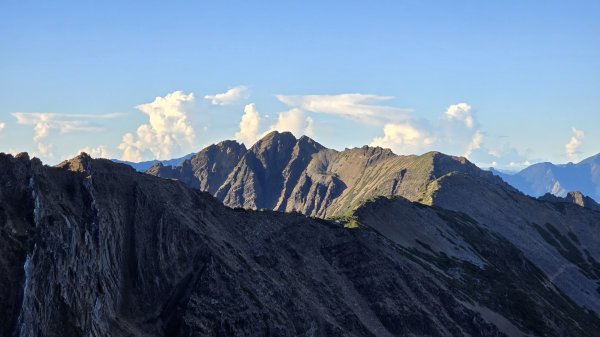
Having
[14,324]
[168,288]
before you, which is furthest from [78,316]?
[168,288]

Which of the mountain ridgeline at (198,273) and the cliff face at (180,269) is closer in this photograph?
the cliff face at (180,269)

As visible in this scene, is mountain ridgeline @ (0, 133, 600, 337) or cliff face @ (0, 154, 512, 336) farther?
mountain ridgeline @ (0, 133, 600, 337)

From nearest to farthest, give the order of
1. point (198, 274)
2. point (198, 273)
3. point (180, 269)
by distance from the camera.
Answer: point (198, 274)
point (198, 273)
point (180, 269)

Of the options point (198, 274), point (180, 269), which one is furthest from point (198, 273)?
point (180, 269)

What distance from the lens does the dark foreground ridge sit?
269 ft

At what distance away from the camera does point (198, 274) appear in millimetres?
105250

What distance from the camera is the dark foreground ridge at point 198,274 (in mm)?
82000

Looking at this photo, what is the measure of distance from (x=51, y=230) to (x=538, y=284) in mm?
155504

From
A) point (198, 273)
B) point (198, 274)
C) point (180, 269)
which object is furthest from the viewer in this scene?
point (180, 269)

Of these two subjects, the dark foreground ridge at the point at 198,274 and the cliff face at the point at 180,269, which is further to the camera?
the dark foreground ridge at the point at 198,274

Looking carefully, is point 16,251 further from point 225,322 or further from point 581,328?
point 581,328

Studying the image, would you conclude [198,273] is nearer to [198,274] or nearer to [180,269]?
[198,274]

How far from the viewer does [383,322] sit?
125500 mm

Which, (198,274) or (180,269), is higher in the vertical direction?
(180,269)
